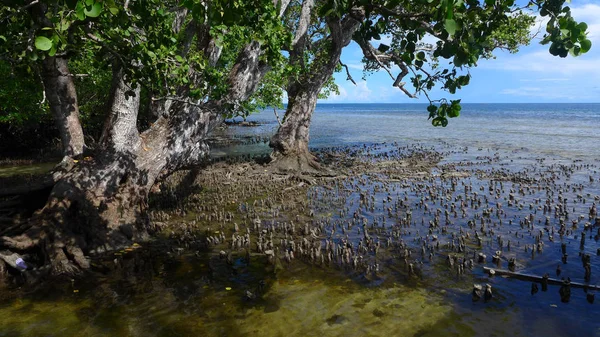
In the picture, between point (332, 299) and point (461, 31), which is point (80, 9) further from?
point (332, 299)

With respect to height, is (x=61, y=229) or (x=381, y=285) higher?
(x=61, y=229)

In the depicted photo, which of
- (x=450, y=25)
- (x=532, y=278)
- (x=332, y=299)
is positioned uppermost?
(x=450, y=25)

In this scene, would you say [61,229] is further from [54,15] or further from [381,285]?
[381,285]

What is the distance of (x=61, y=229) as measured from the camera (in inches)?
334

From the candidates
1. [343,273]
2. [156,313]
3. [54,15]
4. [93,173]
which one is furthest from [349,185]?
[54,15]

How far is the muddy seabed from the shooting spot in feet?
20.4

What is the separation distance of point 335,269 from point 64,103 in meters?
8.37

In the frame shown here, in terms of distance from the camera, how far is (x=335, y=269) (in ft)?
26.7

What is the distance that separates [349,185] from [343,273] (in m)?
8.60

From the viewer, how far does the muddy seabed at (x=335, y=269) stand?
622cm

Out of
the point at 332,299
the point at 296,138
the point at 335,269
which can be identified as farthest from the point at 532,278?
the point at 296,138

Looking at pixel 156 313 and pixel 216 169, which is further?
pixel 216 169

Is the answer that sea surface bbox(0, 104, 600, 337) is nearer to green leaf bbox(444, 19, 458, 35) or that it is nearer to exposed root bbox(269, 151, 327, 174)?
green leaf bbox(444, 19, 458, 35)

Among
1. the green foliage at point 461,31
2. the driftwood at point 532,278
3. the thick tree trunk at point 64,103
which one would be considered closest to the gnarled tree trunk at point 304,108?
the thick tree trunk at point 64,103
